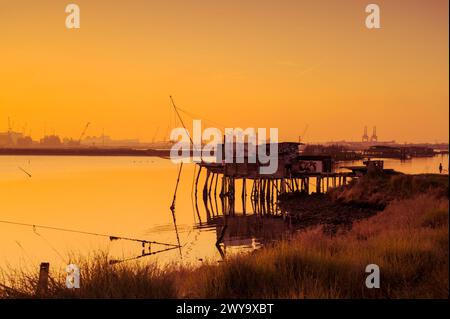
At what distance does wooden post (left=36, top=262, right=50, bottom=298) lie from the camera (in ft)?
34.1

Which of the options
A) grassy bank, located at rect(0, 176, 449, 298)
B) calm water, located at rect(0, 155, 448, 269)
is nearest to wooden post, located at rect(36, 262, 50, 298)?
grassy bank, located at rect(0, 176, 449, 298)

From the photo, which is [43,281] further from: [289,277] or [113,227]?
[113,227]

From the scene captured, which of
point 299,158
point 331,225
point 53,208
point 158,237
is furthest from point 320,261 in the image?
point 53,208

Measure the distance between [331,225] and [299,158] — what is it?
78.1ft

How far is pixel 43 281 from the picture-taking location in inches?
411

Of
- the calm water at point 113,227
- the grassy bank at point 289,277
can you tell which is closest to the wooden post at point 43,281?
the grassy bank at point 289,277

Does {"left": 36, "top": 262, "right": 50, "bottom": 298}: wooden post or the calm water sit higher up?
{"left": 36, "top": 262, "right": 50, "bottom": 298}: wooden post

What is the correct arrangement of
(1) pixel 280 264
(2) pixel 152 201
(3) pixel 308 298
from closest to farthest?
(3) pixel 308 298, (1) pixel 280 264, (2) pixel 152 201

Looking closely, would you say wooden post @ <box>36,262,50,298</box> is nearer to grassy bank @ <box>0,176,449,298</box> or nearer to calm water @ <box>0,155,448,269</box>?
grassy bank @ <box>0,176,449,298</box>

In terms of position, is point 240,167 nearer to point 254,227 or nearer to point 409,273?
point 254,227

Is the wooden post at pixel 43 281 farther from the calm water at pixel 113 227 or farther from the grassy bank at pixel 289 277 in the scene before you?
the calm water at pixel 113 227

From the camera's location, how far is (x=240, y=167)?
186ft

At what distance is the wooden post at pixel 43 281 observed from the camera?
34.1ft

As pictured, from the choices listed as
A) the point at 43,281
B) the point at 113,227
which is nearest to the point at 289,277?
the point at 43,281
